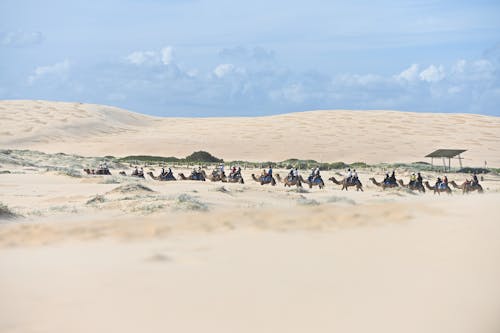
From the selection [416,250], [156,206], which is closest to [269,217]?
[416,250]

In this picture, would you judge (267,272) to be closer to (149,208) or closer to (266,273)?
(266,273)

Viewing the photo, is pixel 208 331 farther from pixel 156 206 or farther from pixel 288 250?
pixel 156 206

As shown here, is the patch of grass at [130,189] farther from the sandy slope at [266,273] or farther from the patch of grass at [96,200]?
the sandy slope at [266,273]

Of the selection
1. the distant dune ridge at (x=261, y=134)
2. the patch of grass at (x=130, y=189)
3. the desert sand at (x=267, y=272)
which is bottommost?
the desert sand at (x=267, y=272)

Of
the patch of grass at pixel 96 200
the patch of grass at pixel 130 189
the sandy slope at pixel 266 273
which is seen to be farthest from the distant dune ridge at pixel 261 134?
the sandy slope at pixel 266 273

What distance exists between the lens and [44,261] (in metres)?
7.95

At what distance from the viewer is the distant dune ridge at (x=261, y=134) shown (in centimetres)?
6950

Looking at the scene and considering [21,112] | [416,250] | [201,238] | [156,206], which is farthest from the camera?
[21,112]

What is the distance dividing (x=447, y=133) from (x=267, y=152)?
21554mm

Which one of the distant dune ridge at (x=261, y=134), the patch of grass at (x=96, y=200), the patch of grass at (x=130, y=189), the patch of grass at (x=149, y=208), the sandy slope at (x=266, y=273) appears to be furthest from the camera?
the distant dune ridge at (x=261, y=134)

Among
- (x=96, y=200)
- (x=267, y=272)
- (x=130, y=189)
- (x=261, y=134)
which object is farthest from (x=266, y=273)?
(x=261, y=134)

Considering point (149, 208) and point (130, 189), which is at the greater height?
point (130, 189)

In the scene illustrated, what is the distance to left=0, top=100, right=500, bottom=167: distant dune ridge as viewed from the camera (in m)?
69.5

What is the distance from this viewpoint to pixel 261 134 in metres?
83.4
